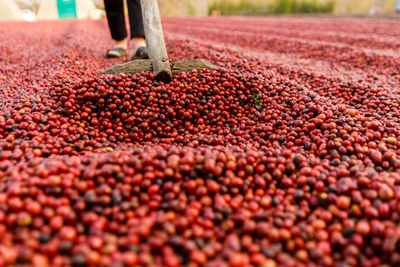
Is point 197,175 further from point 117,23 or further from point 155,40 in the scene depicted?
point 117,23

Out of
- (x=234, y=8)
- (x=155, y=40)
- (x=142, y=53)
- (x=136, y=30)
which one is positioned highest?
(x=234, y=8)

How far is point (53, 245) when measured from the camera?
121 cm

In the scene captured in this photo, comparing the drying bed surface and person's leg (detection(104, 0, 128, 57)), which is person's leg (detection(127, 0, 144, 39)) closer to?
person's leg (detection(104, 0, 128, 57))

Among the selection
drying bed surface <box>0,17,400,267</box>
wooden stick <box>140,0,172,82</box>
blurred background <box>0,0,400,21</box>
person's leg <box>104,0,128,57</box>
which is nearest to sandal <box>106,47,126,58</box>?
person's leg <box>104,0,128,57</box>

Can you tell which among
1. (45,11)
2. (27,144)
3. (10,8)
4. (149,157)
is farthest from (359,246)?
(45,11)

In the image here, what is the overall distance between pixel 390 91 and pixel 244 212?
3.05 metres

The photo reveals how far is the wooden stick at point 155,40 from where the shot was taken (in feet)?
9.29

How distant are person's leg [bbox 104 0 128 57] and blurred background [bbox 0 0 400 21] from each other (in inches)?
638

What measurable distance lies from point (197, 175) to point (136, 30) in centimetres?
331

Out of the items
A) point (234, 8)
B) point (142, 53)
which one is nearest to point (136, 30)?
point (142, 53)

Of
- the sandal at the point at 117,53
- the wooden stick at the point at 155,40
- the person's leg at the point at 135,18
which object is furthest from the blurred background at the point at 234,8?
the wooden stick at the point at 155,40

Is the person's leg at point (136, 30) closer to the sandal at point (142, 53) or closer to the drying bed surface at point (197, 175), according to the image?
the sandal at point (142, 53)

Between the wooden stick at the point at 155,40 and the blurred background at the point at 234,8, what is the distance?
61.3 ft

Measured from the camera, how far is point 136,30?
4281mm
